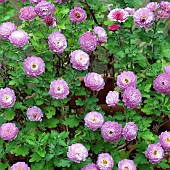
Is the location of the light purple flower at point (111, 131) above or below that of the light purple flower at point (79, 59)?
below

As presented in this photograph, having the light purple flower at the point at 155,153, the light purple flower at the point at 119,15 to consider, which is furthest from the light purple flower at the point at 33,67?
the light purple flower at the point at 155,153

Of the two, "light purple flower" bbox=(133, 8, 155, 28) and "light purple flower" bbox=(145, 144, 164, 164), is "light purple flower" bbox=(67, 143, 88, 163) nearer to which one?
"light purple flower" bbox=(145, 144, 164, 164)

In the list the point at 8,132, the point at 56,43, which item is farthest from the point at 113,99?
the point at 8,132

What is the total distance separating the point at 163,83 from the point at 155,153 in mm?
265

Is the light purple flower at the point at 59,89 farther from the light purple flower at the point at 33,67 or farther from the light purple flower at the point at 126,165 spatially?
the light purple flower at the point at 126,165

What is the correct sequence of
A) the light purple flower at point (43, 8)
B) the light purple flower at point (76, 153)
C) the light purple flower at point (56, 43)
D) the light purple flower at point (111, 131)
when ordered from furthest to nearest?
1. the light purple flower at point (43, 8)
2. the light purple flower at point (56, 43)
3. the light purple flower at point (111, 131)
4. the light purple flower at point (76, 153)

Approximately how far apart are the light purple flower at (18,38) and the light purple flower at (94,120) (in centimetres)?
37

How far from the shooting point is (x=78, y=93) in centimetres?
189

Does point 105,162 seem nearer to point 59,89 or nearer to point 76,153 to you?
point 76,153

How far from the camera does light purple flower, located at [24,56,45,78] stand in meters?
1.77

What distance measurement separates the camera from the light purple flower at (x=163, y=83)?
1798 mm

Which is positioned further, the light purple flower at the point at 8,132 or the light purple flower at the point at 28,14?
the light purple flower at the point at 28,14

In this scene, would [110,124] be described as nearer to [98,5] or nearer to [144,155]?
[144,155]

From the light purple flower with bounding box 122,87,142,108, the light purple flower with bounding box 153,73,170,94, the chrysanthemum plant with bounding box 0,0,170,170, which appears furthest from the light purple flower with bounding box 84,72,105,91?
the light purple flower with bounding box 153,73,170,94
